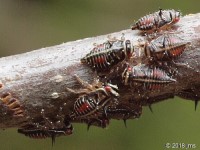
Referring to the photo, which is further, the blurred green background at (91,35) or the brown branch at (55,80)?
the blurred green background at (91,35)

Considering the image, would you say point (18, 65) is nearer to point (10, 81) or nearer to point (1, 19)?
point (10, 81)

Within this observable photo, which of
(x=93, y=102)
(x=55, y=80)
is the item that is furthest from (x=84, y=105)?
(x=55, y=80)

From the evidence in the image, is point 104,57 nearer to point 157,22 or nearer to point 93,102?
point 93,102

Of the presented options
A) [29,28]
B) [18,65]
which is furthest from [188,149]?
[18,65]

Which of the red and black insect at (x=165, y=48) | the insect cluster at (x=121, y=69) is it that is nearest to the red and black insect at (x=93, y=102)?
the insect cluster at (x=121, y=69)

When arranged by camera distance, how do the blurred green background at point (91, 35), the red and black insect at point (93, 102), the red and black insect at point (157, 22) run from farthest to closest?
the blurred green background at point (91, 35) < the red and black insect at point (157, 22) < the red and black insect at point (93, 102)

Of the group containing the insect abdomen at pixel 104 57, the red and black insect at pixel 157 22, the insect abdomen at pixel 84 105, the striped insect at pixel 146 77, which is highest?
the red and black insect at pixel 157 22

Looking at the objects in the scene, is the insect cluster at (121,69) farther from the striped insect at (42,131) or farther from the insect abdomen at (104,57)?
the striped insect at (42,131)

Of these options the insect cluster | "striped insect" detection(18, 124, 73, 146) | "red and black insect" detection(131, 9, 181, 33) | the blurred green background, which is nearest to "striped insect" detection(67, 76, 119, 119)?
the insect cluster
